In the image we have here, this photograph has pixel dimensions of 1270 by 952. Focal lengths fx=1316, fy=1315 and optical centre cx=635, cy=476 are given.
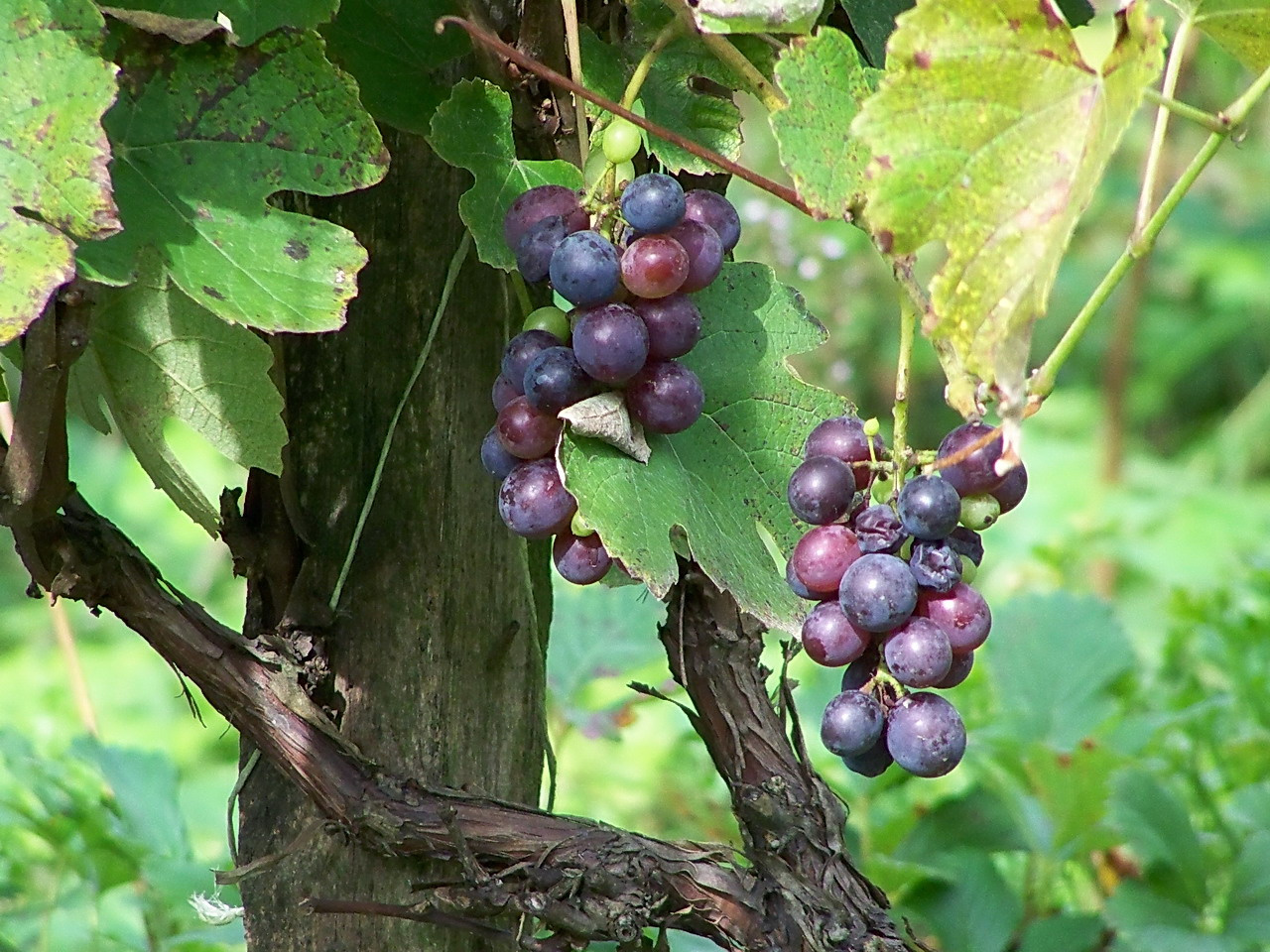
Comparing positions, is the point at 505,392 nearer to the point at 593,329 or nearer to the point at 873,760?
the point at 593,329

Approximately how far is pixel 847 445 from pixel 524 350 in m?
0.16

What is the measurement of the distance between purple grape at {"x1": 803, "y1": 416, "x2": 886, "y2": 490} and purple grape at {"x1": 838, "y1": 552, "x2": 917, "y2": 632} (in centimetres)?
5

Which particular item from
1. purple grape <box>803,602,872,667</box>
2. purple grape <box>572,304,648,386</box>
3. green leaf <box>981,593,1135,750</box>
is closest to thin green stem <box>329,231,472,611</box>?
purple grape <box>572,304,648,386</box>

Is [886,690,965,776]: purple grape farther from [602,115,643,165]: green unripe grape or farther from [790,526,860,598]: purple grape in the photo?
[602,115,643,165]: green unripe grape

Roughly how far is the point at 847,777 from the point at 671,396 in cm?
84

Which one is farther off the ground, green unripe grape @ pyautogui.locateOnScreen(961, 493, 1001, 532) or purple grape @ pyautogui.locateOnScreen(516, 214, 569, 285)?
purple grape @ pyautogui.locateOnScreen(516, 214, 569, 285)

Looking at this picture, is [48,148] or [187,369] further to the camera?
[187,369]

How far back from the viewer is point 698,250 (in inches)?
23.8

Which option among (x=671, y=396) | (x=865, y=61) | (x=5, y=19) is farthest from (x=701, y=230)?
(x=5, y=19)

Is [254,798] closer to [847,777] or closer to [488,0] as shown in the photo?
[488,0]

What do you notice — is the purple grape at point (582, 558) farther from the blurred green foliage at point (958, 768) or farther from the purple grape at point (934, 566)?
the blurred green foliage at point (958, 768)

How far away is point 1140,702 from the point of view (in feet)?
5.14

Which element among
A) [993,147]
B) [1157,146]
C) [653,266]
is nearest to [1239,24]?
[1157,146]

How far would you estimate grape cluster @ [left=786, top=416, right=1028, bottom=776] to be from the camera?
0.55 metres
